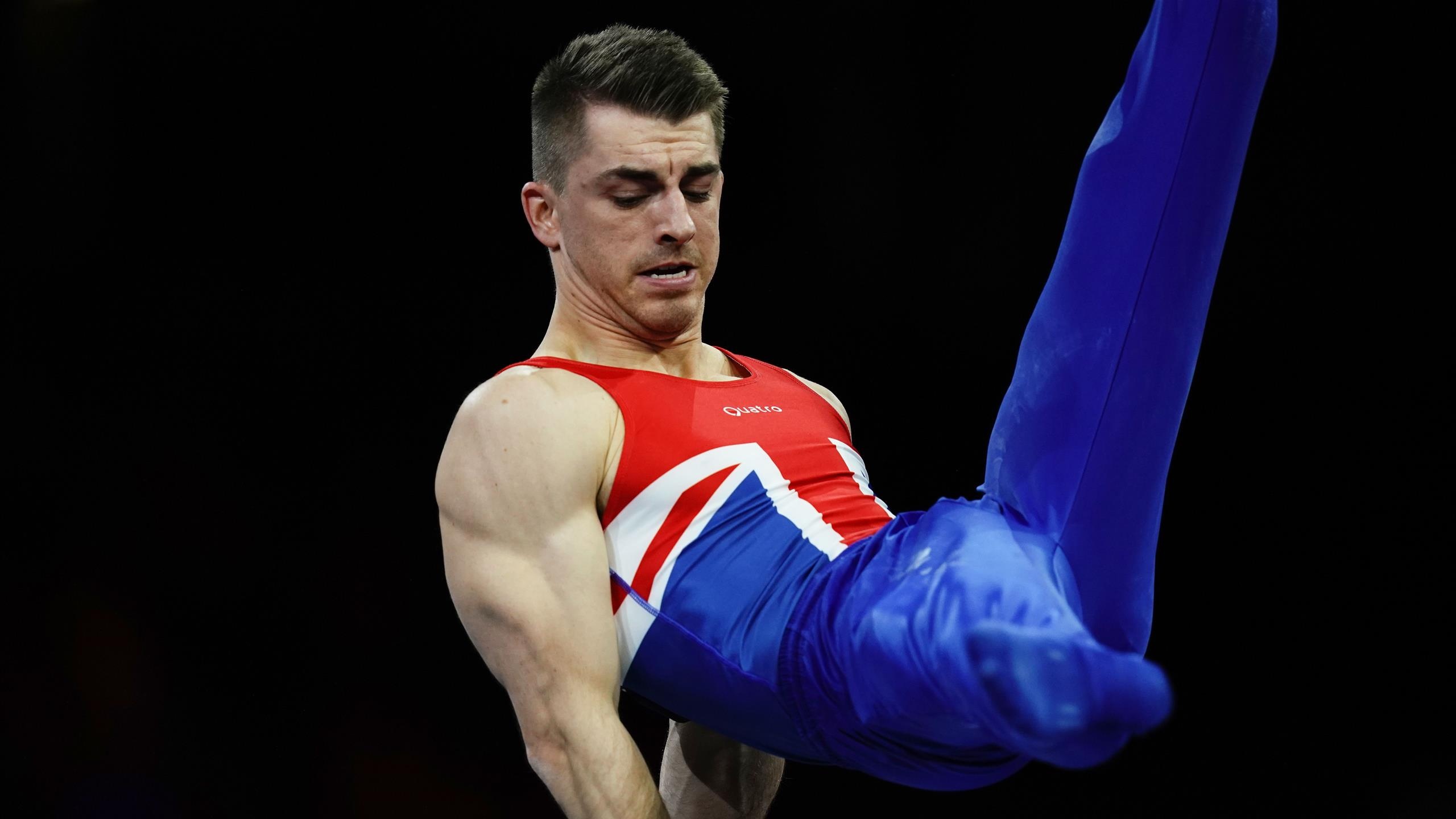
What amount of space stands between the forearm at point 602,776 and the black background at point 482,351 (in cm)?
118

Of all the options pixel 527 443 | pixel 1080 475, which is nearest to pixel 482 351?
pixel 527 443

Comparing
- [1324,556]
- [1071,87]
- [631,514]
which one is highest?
[1071,87]

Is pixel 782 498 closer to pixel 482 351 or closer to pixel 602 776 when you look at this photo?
pixel 602 776

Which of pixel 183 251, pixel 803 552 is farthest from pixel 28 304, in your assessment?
pixel 803 552

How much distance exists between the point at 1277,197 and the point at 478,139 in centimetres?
151

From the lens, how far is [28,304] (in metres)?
2.49

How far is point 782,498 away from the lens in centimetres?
151

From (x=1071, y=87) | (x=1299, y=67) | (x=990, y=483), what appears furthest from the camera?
(x=1071, y=87)

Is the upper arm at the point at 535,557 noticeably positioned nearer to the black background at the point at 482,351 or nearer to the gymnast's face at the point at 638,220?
the gymnast's face at the point at 638,220

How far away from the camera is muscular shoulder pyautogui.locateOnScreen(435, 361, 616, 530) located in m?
1.41

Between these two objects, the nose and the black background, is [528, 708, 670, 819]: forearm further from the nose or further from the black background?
the black background

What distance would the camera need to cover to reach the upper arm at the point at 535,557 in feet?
4.56

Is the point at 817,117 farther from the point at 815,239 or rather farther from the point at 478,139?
the point at 478,139

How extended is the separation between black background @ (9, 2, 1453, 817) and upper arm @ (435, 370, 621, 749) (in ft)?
3.76
